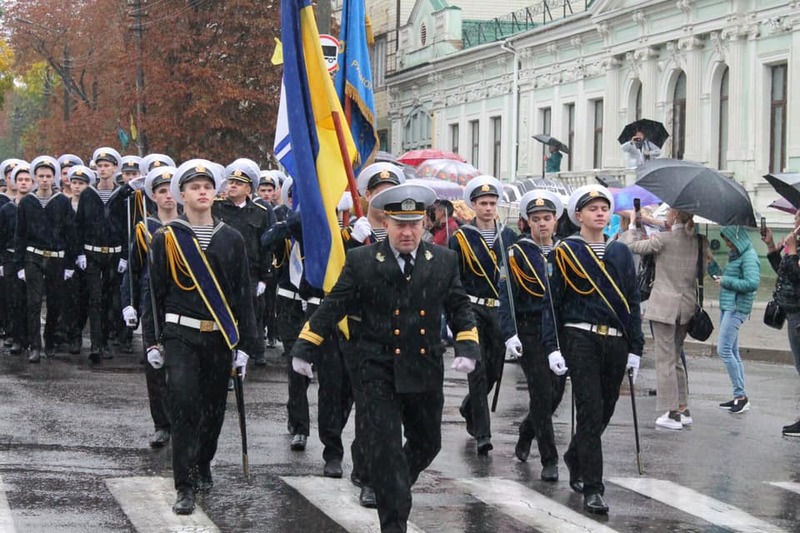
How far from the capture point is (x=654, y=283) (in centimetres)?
1330

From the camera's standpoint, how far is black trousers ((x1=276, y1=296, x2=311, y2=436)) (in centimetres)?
1111

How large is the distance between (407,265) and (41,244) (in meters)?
→ 9.33

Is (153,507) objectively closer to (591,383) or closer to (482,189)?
(591,383)

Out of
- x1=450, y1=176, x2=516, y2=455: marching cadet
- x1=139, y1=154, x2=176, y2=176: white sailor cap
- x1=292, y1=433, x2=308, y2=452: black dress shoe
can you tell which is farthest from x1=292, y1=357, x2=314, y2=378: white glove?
x1=139, y1=154, x2=176, y2=176: white sailor cap

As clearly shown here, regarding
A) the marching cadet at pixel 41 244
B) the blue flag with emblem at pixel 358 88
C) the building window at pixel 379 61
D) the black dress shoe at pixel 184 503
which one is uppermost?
the building window at pixel 379 61

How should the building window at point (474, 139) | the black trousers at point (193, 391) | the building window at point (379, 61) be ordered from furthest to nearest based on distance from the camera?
the building window at point (379, 61) → the building window at point (474, 139) → the black trousers at point (193, 391)

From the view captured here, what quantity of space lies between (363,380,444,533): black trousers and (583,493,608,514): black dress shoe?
4.37 feet

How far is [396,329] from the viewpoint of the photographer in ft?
26.4

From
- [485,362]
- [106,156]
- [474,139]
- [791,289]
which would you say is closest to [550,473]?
[485,362]

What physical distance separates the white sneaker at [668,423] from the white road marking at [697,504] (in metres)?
2.60

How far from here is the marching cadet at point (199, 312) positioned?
349 inches

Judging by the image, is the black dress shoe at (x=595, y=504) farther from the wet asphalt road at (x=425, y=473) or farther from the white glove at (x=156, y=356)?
the white glove at (x=156, y=356)

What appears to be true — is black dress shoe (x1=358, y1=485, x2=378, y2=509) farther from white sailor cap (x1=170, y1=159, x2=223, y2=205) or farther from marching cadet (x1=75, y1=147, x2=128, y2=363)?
marching cadet (x1=75, y1=147, x2=128, y2=363)

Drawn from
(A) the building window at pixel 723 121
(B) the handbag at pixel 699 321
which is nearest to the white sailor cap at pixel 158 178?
(B) the handbag at pixel 699 321
